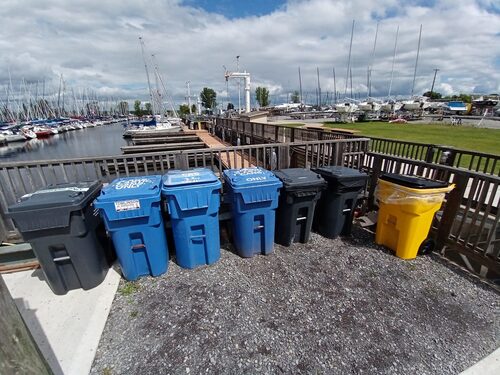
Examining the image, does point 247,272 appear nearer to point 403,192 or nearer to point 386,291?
point 386,291

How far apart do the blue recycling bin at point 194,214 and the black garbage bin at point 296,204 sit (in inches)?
39.2

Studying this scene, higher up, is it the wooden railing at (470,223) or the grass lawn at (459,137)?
the wooden railing at (470,223)

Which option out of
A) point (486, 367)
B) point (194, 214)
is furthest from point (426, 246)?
point (194, 214)

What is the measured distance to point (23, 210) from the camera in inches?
96.7

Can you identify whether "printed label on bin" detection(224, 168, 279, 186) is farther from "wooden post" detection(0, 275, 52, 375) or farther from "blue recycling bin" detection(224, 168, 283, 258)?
"wooden post" detection(0, 275, 52, 375)

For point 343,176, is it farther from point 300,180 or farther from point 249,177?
point 249,177

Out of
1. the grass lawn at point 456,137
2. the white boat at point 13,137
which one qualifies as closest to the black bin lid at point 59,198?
the grass lawn at point 456,137

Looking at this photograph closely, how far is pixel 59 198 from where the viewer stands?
2.66 meters

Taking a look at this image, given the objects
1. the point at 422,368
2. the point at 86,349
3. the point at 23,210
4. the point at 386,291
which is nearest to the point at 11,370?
the point at 86,349

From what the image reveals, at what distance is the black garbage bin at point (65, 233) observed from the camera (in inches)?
99.0

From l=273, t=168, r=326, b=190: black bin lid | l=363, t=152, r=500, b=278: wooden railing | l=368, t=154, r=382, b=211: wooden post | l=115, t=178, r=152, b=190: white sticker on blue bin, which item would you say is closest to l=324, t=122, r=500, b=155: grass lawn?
l=368, t=154, r=382, b=211: wooden post

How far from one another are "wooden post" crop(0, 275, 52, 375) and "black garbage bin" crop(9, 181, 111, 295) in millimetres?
1337

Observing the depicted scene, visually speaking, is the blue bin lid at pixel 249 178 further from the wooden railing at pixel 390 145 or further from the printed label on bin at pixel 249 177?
the wooden railing at pixel 390 145

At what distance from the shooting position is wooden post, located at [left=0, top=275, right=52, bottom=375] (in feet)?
4.28
